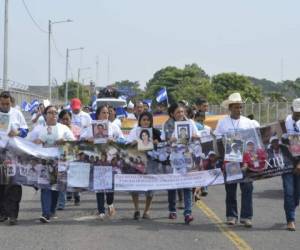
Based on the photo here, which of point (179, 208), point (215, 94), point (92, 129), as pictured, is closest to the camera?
point (92, 129)

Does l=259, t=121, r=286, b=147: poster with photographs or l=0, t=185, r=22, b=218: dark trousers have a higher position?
l=259, t=121, r=286, b=147: poster with photographs

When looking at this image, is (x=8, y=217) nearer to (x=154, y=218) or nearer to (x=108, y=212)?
(x=108, y=212)

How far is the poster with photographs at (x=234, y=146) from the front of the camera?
10570mm

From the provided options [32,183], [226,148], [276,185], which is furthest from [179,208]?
[276,185]

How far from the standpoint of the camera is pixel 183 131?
1080cm

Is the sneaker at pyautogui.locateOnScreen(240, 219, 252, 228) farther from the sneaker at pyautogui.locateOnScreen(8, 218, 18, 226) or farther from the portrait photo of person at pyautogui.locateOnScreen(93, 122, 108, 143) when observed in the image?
the sneaker at pyautogui.locateOnScreen(8, 218, 18, 226)

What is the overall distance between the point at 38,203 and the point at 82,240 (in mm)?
3979

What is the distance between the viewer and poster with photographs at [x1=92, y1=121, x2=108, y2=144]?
1102 cm

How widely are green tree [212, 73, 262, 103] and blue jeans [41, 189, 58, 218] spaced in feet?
207

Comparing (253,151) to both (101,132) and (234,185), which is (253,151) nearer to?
(234,185)

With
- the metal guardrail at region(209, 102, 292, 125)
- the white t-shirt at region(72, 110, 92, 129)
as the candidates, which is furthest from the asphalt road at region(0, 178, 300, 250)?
the metal guardrail at region(209, 102, 292, 125)

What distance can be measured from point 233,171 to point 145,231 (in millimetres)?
1752

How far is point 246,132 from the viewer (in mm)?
10586

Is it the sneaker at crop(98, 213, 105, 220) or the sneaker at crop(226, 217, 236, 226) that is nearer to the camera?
the sneaker at crop(226, 217, 236, 226)
